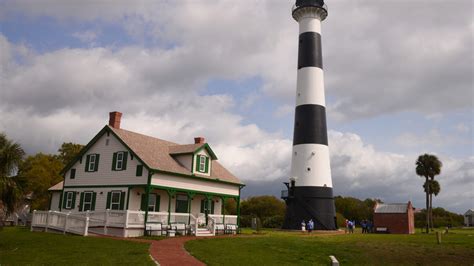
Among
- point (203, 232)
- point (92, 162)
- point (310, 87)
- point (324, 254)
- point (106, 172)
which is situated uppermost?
point (310, 87)

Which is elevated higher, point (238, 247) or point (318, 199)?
point (318, 199)

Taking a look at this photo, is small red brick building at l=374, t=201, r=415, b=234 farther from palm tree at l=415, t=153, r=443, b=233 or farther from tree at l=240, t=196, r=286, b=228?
tree at l=240, t=196, r=286, b=228

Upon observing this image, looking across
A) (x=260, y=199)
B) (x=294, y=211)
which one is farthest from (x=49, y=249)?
(x=260, y=199)

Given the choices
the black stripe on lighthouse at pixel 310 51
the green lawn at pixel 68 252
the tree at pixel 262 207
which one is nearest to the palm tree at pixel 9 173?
the green lawn at pixel 68 252

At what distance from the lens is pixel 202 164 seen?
30984mm

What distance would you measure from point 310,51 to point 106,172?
21.9 m

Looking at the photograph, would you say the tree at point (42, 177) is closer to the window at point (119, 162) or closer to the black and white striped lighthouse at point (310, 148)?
the window at point (119, 162)

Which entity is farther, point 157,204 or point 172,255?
point 157,204

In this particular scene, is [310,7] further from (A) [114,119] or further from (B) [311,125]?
(A) [114,119]

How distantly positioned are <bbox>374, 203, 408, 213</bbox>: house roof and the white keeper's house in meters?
19.5

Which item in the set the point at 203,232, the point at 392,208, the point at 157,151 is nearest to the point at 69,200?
the point at 157,151

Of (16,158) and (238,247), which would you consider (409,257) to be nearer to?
(238,247)

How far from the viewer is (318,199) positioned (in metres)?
37.5

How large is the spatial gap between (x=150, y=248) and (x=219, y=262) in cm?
493
